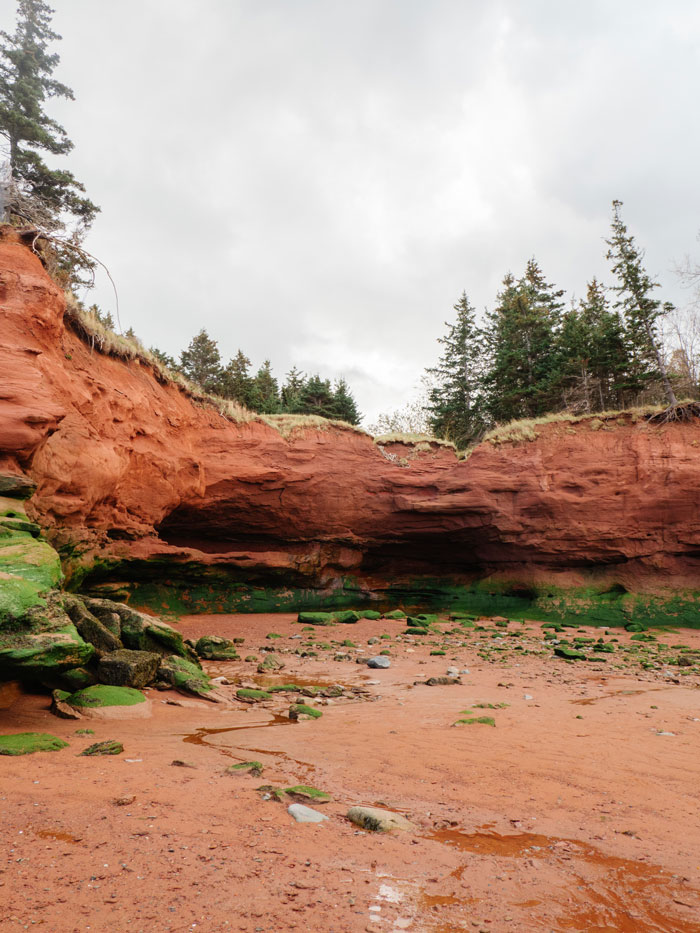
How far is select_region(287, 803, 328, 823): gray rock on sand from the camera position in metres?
3.12

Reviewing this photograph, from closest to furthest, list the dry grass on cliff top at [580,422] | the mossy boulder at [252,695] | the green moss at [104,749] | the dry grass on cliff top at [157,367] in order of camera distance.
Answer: the green moss at [104,749], the mossy boulder at [252,695], the dry grass on cliff top at [157,367], the dry grass on cliff top at [580,422]

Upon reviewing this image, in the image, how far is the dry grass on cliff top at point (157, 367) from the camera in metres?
12.6

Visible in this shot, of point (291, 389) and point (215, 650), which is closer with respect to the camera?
point (215, 650)

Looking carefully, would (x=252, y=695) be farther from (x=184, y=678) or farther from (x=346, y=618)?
(x=346, y=618)

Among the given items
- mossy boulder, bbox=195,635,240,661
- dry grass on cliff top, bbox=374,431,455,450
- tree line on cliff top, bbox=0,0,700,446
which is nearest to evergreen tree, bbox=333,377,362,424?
tree line on cliff top, bbox=0,0,700,446

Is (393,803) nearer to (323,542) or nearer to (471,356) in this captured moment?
(323,542)

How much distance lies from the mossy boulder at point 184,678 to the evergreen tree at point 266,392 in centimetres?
2478

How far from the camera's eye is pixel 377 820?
10.2ft

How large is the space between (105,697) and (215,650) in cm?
499

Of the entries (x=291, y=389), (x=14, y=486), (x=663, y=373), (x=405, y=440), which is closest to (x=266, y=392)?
(x=291, y=389)

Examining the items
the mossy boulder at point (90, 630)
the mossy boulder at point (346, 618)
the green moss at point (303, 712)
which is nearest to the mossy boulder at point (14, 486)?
the mossy boulder at point (90, 630)

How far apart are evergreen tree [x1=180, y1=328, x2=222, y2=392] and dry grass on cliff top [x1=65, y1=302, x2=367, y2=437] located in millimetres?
19747

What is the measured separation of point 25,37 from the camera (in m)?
22.2

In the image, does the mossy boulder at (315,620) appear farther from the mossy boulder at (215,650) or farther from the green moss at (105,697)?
the green moss at (105,697)
